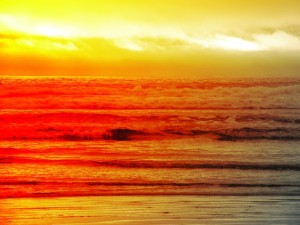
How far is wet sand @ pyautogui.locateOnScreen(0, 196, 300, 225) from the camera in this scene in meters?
2.27

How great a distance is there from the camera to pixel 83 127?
3203 millimetres

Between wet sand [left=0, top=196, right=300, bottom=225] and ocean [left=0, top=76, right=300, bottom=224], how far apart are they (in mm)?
28

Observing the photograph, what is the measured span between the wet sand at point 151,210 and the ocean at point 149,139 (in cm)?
3

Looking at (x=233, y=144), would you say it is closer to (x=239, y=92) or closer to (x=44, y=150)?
(x=239, y=92)

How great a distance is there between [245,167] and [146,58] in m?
0.88

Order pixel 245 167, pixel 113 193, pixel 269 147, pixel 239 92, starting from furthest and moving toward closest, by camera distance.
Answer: pixel 239 92
pixel 269 147
pixel 245 167
pixel 113 193

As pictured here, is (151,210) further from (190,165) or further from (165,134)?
(165,134)

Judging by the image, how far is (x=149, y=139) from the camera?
3184 mm

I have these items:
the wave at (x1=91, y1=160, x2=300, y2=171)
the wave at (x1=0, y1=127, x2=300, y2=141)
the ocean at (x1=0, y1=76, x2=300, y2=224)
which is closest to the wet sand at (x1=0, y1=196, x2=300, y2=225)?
the ocean at (x1=0, y1=76, x2=300, y2=224)

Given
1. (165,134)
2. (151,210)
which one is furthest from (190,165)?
(151,210)

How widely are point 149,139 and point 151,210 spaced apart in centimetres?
85

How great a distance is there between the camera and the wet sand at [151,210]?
7.46 ft

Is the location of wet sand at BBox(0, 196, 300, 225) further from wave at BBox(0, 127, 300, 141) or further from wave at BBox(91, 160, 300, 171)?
wave at BBox(0, 127, 300, 141)

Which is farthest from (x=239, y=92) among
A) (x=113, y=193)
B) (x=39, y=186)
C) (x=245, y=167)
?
(x=39, y=186)
